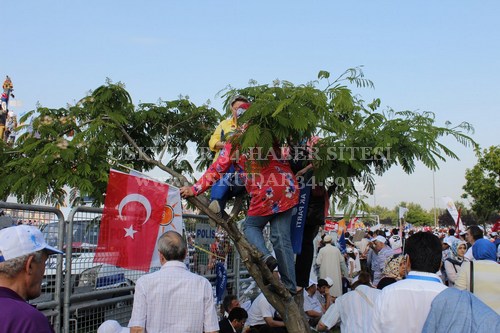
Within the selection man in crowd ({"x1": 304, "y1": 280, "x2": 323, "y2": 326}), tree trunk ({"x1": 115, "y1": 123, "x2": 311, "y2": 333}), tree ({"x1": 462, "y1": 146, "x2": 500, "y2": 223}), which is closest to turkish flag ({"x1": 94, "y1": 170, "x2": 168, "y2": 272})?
tree trunk ({"x1": 115, "y1": 123, "x2": 311, "y2": 333})

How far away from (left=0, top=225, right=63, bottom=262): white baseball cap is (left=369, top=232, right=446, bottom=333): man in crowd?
2.00 meters

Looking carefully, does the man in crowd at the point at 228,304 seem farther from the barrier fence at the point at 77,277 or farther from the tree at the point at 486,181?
the tree at the point at 486,181

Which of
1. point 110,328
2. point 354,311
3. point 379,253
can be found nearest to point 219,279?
point 354,311

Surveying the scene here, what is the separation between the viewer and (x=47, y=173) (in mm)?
9195

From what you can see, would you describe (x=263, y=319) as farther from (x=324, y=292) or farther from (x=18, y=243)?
(x=18, y=243)

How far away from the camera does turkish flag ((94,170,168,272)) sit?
5500 millimetres

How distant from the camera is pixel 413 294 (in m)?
3.38

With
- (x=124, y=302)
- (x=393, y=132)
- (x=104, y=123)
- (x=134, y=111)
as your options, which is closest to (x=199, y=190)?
(x=393, y=132)

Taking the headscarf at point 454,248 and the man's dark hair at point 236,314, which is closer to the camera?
the man's dark hair at point 236,314

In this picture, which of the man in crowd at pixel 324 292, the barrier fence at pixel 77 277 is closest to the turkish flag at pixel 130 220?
the barrier fence at pixel 77 277

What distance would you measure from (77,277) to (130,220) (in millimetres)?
738

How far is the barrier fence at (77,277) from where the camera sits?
198 inches

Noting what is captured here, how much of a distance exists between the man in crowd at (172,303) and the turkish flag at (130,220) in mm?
1319

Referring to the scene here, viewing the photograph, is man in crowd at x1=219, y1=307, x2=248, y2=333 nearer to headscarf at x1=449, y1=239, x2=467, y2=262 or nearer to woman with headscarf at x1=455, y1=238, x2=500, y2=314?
woman with headscarf at x1=455, y1=238, x2=500, y2=314
